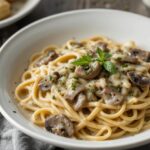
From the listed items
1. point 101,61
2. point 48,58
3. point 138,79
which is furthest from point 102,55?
point 48,58

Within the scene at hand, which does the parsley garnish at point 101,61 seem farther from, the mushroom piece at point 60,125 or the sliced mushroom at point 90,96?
the mushroom piece at point 60,125

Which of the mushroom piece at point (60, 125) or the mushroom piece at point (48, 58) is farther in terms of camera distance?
the mushroom piece at point (48, 58)

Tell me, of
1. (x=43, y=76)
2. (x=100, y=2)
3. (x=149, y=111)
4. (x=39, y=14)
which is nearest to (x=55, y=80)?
(x=43, y=76)

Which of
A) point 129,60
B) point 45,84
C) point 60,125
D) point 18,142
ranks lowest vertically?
point 18,142

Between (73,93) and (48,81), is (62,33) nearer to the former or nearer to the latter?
(48,81)

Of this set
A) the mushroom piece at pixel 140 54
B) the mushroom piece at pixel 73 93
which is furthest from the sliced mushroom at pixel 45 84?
the mushroom piece at pixel 140 54

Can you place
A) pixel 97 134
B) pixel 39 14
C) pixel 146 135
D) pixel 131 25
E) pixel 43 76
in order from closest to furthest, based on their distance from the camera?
pixel 146 135 < pixel 97 134 < pixel 43 76 < pixel 131 25 < pixel 39 14

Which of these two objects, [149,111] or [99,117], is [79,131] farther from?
[149,111]
